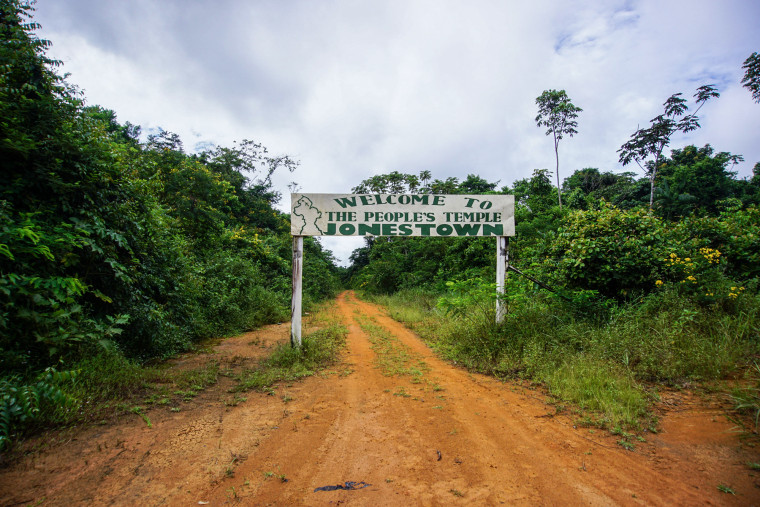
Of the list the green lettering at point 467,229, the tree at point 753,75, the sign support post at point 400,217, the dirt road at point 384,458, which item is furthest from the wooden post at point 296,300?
the tree at point 753,75

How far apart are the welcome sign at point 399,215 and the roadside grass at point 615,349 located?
1.65 m

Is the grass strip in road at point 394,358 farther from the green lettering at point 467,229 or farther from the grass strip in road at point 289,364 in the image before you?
the green lettering at point 467,229

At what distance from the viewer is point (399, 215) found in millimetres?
6129

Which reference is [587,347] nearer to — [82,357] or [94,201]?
[82,357]

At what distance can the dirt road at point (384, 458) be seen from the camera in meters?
2.13

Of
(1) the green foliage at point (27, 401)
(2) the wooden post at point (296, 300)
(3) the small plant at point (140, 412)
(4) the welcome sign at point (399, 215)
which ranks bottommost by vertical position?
(3) the small plant at point (140, 412)

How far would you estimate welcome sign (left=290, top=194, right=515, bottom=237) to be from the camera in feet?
19.8

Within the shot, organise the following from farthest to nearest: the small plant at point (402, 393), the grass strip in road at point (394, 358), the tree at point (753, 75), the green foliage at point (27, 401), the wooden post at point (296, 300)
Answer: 1. the tree at point (753, 75)
2. the wooden post at point (296, 300)
3. the grass strip in road at point (394, 358)
4. the small plant at point (402, 393)
5. the green foliage at point (27, 401)

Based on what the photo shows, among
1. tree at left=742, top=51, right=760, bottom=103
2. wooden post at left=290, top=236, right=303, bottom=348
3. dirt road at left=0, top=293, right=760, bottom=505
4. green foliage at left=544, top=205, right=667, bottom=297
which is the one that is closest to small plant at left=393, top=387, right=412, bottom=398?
dirt road at left=0, top=293, right=760, bottom=505

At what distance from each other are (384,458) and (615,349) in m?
3.86

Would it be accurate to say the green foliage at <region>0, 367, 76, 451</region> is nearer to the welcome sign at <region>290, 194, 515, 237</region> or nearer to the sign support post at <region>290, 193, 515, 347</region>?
the sign support post at <region>290, 193, 515, 347</region>

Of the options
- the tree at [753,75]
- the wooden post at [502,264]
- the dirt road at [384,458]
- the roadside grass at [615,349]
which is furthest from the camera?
the tree at [753,75]

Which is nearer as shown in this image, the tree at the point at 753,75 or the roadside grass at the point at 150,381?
the roadside grass at the point at 150,381

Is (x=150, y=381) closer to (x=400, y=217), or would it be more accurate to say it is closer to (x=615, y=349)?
(x=400, y=217)
